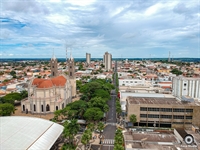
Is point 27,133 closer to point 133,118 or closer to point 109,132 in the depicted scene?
point 109,132

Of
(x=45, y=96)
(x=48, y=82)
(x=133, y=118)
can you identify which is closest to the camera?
(x=133, y=118)

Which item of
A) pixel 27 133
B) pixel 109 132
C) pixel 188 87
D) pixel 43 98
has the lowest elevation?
pixel 109 132

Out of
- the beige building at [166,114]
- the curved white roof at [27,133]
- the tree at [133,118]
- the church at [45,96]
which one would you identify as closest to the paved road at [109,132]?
the tree at [133,118]

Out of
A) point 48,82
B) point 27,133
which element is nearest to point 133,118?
point 27,133

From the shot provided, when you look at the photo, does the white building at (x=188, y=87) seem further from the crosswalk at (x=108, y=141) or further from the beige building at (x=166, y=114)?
the crosswalk at (x=108, y=141)

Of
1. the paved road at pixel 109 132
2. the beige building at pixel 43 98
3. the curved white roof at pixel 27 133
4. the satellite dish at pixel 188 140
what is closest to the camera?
the curved white roof at pixel 27 133

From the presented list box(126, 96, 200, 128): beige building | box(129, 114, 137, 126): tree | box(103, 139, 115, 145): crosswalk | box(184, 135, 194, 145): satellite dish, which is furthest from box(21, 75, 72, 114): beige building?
box(184, 135, 194, 145): satellite dish
